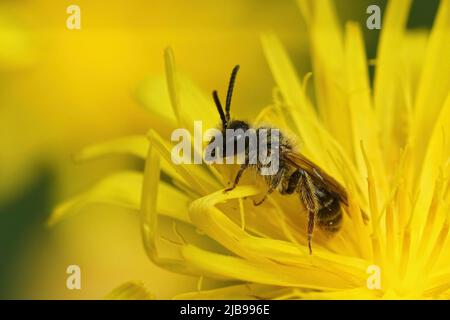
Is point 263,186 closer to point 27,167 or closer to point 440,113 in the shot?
point 440,113

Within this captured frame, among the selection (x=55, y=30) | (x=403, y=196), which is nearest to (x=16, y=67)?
(x=55, y=30)

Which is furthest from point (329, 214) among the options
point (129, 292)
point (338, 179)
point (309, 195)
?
point (129, 292)

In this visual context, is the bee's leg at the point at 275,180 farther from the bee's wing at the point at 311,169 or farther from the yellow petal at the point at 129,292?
the yellow petal at the point at 129,292

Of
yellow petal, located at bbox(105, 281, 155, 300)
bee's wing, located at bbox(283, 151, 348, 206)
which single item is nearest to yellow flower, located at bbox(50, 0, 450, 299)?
yellow petal, located at bbox(105, 281, 155, 300)

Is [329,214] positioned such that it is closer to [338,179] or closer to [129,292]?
[338,179]

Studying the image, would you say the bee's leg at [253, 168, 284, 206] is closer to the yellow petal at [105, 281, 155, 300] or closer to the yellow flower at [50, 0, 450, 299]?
the yellow flower at [50, 0, 450, 299]

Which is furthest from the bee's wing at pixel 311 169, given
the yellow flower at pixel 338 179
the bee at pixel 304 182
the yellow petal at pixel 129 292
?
the yellow petal at pixel 129 292
